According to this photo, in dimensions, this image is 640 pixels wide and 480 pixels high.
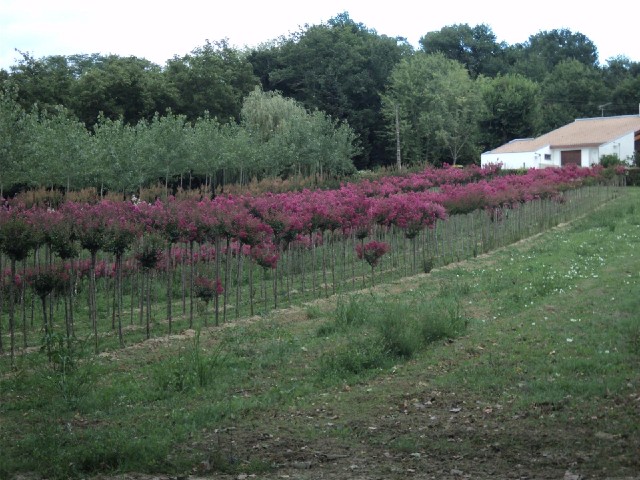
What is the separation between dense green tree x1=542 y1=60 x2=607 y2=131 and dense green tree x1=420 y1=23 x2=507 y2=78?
316 inches

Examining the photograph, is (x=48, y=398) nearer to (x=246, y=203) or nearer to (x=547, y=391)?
(x=547, y=391)

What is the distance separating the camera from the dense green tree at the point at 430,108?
7281cm

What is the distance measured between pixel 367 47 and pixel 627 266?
60.3 metres

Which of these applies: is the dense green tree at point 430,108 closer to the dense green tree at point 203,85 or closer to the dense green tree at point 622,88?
the dense green tree at point 203,85

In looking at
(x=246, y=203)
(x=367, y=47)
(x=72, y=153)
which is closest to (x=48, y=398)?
(x=246, y=203)

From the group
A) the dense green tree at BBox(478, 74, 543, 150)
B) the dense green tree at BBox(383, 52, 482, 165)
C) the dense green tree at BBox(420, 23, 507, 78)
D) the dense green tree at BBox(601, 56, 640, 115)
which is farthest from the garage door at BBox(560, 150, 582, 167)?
the dense green tree at BBox(420, 23, 507, 78)

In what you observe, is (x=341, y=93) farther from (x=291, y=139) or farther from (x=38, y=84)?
(x=38, y=84)

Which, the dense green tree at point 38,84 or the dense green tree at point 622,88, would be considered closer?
the dense green tree at point 38,84

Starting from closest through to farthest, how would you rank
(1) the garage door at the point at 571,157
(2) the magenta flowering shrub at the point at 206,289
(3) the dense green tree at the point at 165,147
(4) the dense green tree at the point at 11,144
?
(2) the magenta flowering shrub at the point at 206,289, (4) the dense green tree at the point at 11,144, (3) the dense green tree at the point at 165,147, (1) the garage door at the point at 571,157

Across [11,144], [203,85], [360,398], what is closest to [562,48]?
[203,85]

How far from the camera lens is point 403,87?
73.4m

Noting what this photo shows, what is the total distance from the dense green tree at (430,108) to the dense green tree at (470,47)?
24675mm

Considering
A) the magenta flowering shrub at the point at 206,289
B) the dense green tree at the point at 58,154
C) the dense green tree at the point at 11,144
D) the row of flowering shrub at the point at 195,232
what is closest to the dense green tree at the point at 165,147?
the dense green tree at the point at 58,154

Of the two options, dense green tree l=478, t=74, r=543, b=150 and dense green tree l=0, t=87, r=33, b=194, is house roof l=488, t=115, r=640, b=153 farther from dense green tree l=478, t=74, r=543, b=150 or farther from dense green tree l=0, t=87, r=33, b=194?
dense green tree l=0, t=87, r=33, b=194
